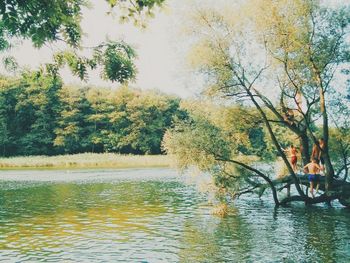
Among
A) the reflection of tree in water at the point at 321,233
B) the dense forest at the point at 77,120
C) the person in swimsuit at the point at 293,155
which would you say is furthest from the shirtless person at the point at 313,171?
the dense forest at the point at 77,120

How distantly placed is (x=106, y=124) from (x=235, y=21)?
83.0m

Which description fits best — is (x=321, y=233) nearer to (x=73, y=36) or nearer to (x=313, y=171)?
(x=313, y=171)

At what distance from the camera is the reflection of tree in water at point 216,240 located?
14914 mm

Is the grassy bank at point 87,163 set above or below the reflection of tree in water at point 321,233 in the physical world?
above

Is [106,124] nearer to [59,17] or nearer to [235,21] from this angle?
[235,21]

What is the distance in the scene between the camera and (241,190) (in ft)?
90.6

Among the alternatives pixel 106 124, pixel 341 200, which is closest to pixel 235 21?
pixel 341 200

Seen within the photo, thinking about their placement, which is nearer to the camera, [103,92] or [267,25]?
[267,25]

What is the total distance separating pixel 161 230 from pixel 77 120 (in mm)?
86768

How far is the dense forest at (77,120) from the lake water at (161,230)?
65.5m

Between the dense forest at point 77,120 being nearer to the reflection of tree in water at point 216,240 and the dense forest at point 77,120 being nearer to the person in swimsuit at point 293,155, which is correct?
the person in swimsuit at point 293,155

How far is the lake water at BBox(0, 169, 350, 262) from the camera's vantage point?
50.1 feet

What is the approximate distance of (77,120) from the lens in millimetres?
103375

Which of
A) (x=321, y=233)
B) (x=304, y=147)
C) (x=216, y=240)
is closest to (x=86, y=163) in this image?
(x=304, y=147)
